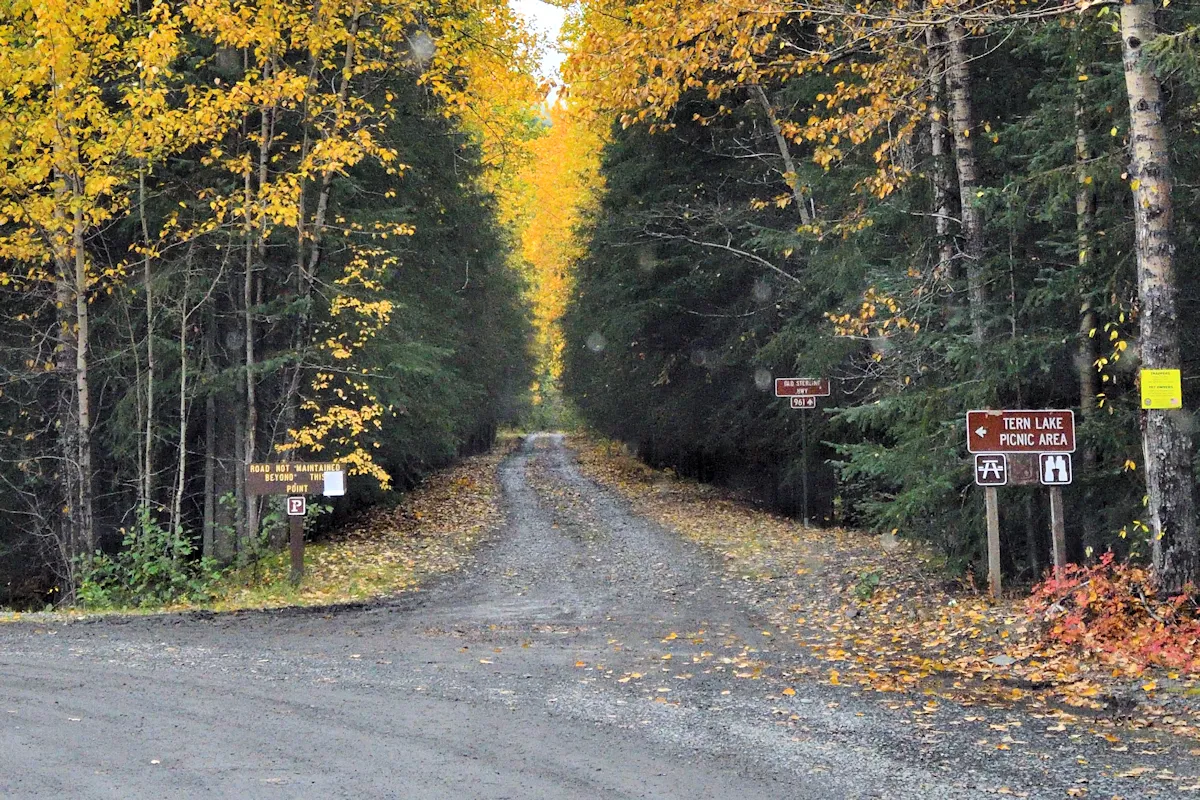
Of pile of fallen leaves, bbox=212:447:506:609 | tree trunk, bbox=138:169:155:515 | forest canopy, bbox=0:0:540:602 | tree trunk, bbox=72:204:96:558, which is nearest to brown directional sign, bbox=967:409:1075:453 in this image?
pile of fallen leaves, bbox=212:447:506:609

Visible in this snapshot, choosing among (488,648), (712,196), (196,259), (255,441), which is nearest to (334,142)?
(196,259)

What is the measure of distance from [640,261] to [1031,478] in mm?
16132

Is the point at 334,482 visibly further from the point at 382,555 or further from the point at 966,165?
the point at 966,165

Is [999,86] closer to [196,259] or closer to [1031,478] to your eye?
[1031,478]

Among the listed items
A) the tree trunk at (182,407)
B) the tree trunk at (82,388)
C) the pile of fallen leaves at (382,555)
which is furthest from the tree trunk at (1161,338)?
the tree trunk at (82,388)

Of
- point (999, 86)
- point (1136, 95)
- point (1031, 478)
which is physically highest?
point (999, 86)

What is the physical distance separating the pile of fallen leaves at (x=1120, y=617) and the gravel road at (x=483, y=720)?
1.89 m

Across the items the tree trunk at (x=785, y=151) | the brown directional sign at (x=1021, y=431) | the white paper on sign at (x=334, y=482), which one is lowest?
the white paper on sign at (x=334, y=482)

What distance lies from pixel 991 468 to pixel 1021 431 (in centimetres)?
51

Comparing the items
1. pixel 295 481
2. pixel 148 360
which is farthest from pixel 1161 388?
pixel 148 360

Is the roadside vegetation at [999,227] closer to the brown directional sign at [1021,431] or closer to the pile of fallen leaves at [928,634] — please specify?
the brown directional sign at [1021,431]

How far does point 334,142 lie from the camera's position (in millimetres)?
16438

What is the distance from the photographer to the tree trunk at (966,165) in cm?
1215

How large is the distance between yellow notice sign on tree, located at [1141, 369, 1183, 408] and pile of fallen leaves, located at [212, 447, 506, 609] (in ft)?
32.3
